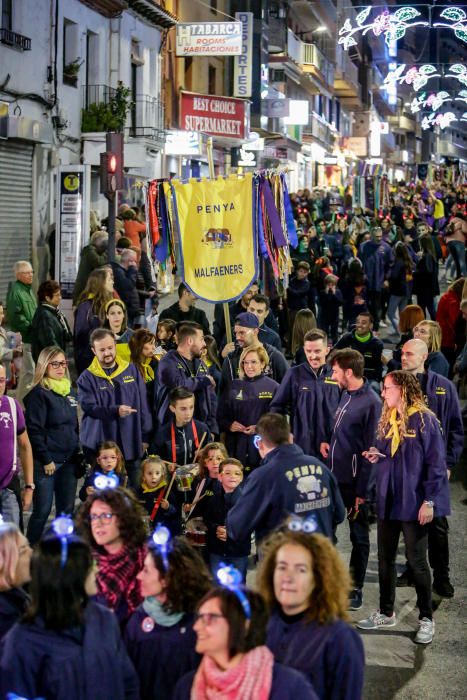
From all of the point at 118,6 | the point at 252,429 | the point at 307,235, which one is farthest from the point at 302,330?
the point at 118,6

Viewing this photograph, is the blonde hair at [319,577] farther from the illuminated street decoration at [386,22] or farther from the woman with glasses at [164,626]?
the illuminated street decoration at [386,22]

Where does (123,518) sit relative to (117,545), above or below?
above

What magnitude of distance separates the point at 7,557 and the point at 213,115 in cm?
3009

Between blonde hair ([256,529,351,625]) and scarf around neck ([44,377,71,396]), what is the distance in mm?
4515

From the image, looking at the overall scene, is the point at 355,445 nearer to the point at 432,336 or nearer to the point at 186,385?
the point at 186,385

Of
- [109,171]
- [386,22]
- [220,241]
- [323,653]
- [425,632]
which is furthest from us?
[386,22]

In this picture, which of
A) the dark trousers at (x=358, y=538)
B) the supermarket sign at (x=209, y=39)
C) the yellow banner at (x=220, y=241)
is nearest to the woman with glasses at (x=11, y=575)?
the dark trousers at (x=358, y=538)

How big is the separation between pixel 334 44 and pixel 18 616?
60.5 m

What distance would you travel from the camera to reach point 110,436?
30.3 feet

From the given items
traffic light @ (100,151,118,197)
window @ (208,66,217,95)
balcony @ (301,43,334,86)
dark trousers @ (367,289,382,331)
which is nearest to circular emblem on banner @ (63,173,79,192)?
traffic light @ (100,151,118,197)

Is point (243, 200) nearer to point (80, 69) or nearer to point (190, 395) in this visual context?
point (190, 395)

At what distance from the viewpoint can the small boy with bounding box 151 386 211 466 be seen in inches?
344

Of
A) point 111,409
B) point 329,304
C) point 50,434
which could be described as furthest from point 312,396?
point 329,304

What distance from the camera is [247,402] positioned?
9.42 meters
